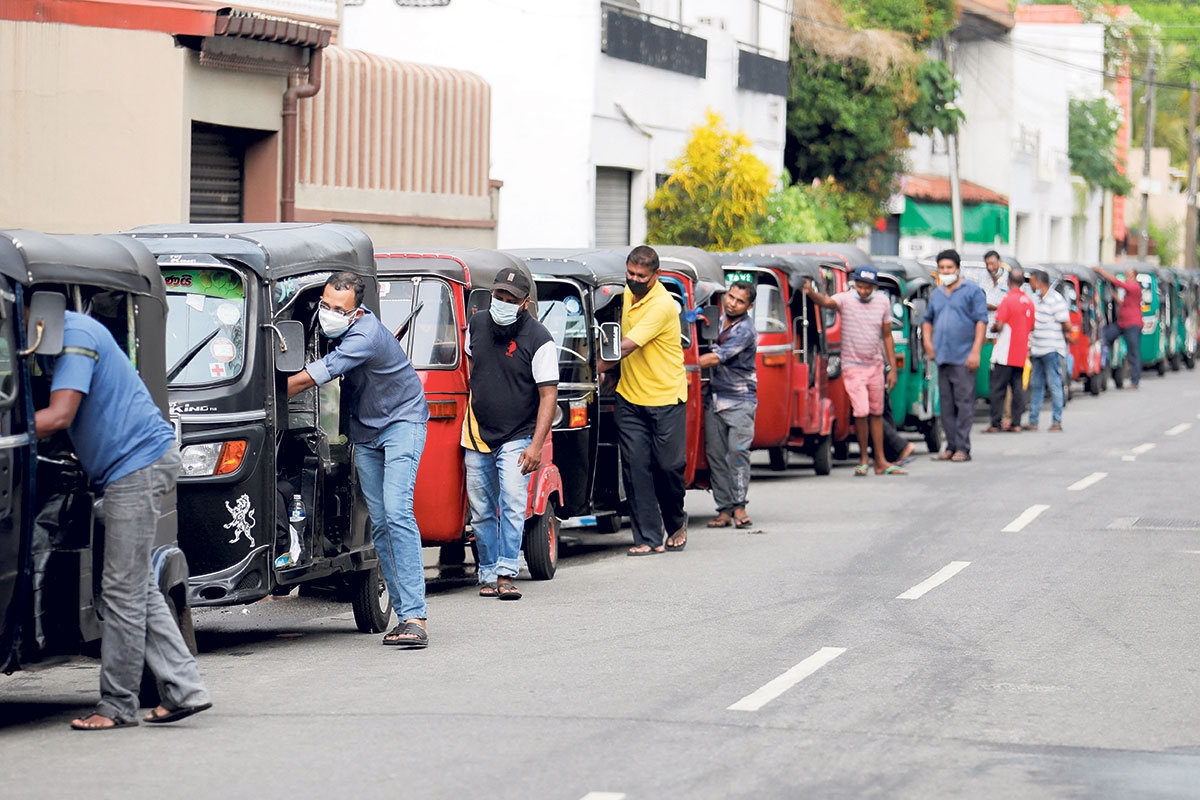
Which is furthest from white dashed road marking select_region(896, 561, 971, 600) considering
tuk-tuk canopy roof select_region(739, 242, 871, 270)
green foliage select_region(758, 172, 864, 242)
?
green foliage select_region(758, 172, 864, 242)

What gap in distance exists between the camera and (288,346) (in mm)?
10000

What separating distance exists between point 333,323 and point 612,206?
66.2ft

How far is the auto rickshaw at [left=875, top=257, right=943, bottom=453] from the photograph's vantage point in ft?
73.7

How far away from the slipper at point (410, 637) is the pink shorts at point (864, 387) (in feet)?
33.0

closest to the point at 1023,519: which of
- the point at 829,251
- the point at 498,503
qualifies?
the point at 498,503

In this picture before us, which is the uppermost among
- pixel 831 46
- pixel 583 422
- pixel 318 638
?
pixel 831 46

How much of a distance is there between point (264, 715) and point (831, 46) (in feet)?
102

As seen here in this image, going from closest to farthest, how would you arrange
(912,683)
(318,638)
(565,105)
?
(912,683) < (318,638) < (565,105)

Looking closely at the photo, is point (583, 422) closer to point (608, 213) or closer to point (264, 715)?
point (264, 715)

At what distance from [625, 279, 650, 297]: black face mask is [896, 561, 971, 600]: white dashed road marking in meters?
2.78

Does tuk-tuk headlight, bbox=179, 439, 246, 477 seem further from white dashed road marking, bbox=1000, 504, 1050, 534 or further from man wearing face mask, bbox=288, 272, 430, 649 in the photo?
white dashed road marking, bbox=1000, 504, 1050, 534

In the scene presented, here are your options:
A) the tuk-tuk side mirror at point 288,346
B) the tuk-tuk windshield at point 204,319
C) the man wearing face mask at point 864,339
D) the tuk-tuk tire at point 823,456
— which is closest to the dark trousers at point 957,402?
the man wearing face mask at point 864,339

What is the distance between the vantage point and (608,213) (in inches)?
1180

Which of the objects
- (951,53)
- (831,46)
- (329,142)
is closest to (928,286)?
(329,142)
